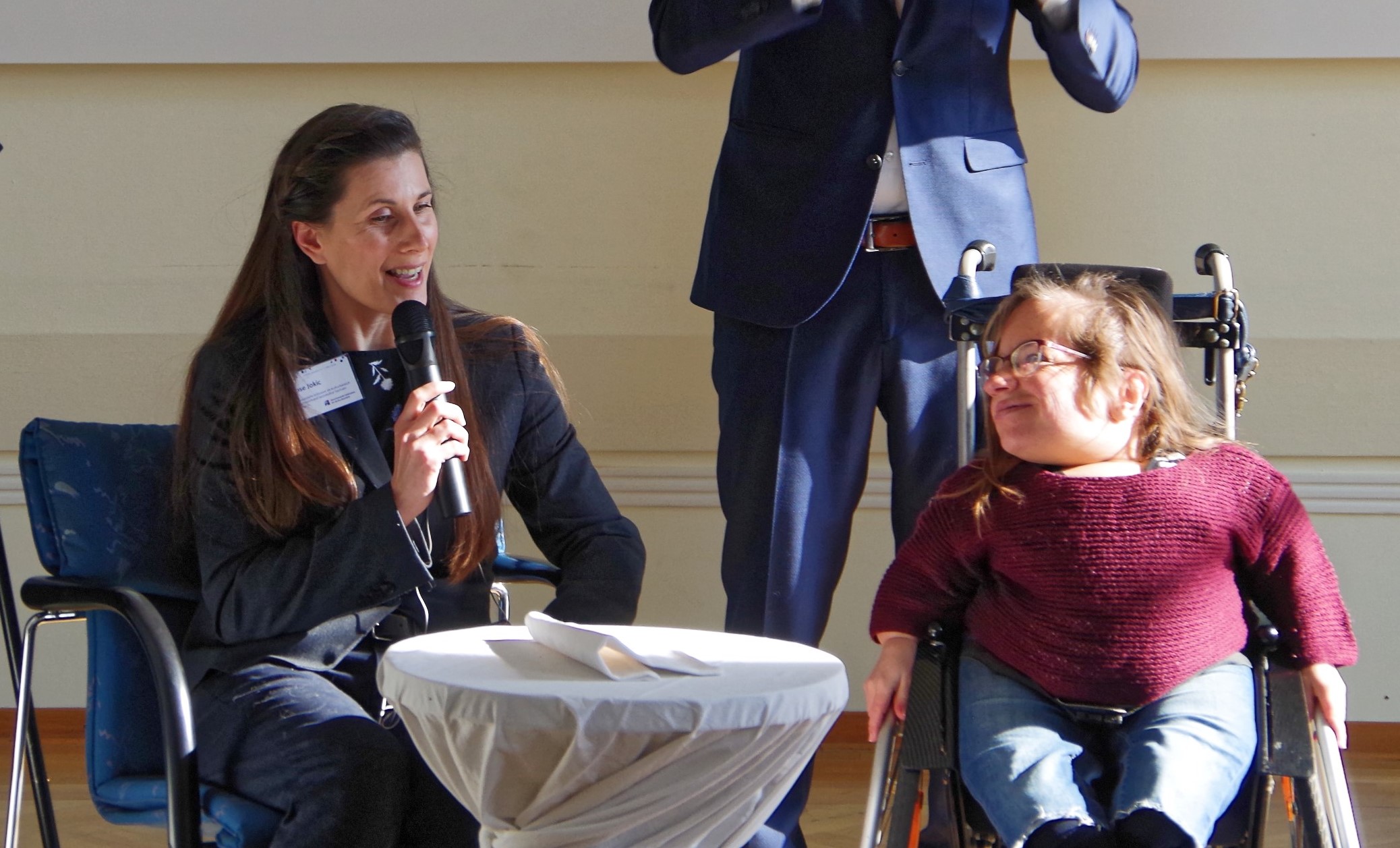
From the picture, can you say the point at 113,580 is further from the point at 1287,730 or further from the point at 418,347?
the point at 1287,730

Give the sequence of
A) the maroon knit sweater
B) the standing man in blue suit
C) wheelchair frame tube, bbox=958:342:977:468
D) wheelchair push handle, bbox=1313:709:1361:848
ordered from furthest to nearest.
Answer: the standing man in blue suit, wheelchair frame tube, bbox=958:342:977:468, the maroon knit sweater, wheelchair push handle, bbox=1313:709:1361:848

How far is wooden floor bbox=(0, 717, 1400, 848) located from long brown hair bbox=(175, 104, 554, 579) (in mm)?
1073

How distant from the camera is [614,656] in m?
1.42

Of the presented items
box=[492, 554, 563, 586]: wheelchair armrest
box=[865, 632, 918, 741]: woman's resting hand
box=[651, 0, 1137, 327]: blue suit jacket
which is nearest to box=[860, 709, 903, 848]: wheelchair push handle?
box=[865, 632, 918, 741]: woman's resting hand

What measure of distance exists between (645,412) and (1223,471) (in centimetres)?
154

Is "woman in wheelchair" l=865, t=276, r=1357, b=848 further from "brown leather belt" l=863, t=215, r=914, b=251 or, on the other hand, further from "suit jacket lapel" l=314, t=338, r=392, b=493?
"suit jacket lapel" l=314, t=338, r=392, b=493

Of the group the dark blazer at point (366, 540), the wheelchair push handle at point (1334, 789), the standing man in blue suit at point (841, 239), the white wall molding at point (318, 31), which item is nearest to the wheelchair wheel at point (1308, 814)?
the wheelchair push handle at point (1334, 789)

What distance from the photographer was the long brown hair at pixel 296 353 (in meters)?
1.83

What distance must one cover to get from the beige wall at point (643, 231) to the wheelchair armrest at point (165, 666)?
53.9 inches

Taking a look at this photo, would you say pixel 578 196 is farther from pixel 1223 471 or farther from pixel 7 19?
pixel 1223 471

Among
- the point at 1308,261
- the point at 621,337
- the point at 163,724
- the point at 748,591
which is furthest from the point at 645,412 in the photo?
the point at 163,724

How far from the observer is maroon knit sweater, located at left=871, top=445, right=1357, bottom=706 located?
1.70 metres

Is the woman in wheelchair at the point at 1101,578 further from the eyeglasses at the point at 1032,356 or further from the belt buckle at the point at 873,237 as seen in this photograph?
the belt buckle at the point at 873,237

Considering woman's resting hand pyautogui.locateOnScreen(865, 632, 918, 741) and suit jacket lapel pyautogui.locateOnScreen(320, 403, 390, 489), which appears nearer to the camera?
woman's resting hand pyautogui.locateOnScreen(865, 632, 918, 741)
